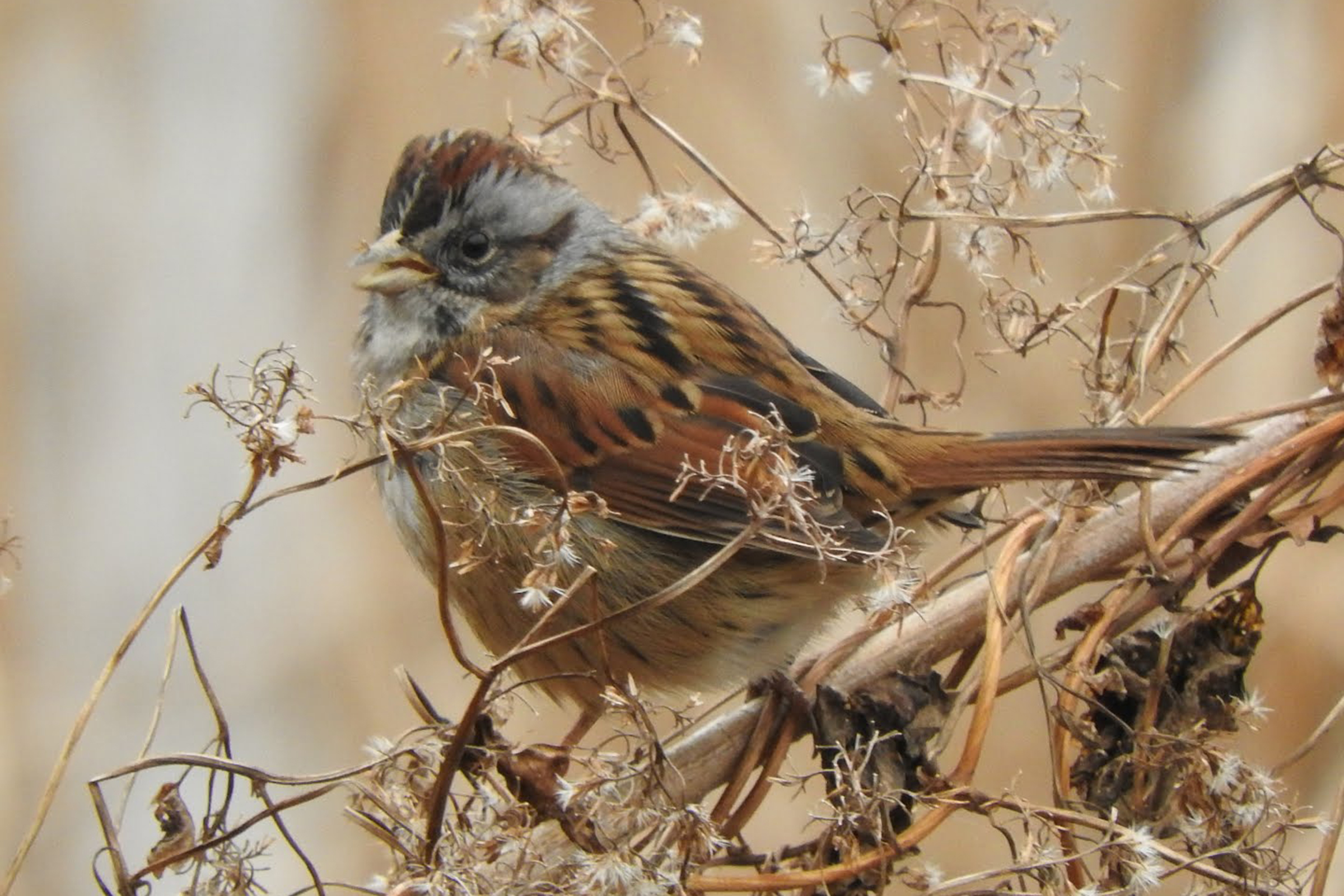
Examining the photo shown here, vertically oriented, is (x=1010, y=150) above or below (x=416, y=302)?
above

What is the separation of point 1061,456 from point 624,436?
2.35 ft

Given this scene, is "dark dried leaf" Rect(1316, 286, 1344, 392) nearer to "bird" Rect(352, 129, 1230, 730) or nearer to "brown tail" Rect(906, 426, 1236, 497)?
"brown tail" Rect(906, 426, 1236, 497)

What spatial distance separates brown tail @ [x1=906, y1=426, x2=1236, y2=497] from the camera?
6.69ft

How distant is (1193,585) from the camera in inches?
76.9

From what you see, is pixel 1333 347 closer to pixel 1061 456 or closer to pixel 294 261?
pixel 1061 456

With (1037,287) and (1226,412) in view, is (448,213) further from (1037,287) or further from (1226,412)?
(1226,412)

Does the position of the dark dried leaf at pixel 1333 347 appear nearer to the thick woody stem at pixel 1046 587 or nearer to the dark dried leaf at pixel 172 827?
the thick woody stem at pixel 1046 587

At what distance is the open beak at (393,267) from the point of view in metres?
2.70

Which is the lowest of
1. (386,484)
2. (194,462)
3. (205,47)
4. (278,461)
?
(278,461)

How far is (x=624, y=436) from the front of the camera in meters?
2.56

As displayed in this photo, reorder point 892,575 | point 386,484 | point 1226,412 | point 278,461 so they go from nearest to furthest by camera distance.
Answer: point 278,461
point 892,575
point 386,484
point 1226,412

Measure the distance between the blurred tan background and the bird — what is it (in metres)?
1.17

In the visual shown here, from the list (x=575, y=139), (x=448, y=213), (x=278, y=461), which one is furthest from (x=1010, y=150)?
(x=278, y=461)

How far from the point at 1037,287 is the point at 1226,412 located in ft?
1.79
